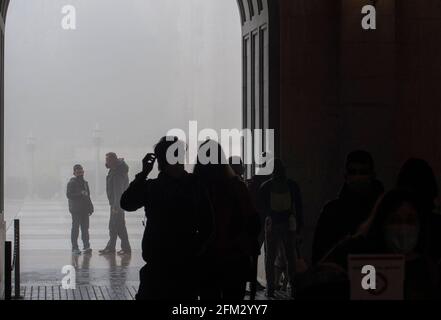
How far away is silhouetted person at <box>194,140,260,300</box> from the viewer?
784 cm

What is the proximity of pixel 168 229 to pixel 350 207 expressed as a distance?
132cm

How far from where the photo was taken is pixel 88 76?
208ft

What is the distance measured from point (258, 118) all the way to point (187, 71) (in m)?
40.0

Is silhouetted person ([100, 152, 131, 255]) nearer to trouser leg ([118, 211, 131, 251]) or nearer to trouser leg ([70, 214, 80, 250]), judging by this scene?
trouser leg ([118, 211, 131, 251])

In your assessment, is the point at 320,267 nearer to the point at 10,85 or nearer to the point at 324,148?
the point at 324,148

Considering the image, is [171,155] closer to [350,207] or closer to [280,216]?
[350,207]

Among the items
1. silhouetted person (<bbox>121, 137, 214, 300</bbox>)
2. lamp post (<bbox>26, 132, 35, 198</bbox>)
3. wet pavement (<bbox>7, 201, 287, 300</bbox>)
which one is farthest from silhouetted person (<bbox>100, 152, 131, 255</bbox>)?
lamp post (<bbox>26, 132, 35, 198</bbox>)

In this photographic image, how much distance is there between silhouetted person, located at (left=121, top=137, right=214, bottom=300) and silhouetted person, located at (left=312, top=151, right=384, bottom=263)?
3.67 ft

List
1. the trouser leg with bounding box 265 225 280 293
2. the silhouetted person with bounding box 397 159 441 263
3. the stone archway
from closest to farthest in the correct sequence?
the silhouetted person with bounding box 397 159 441 263, the trouser leg with bounding box 265 225 280 293, the stone archway

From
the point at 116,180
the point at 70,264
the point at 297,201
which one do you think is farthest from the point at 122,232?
the point at 297,201

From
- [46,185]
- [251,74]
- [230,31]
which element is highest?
[230,31]

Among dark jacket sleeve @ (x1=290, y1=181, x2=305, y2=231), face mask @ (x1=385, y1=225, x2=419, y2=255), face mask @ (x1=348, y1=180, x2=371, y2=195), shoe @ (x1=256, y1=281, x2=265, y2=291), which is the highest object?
face mask @ (x1=348, y1=180, x2=371, y2=195)

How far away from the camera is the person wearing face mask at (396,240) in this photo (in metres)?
5.46
